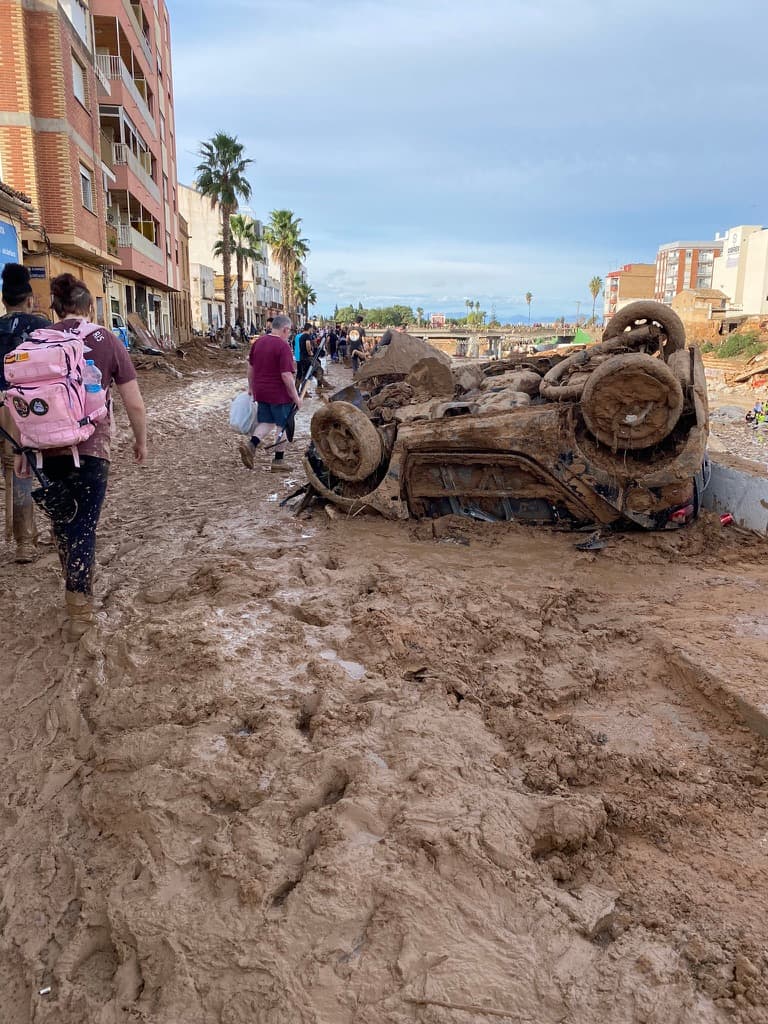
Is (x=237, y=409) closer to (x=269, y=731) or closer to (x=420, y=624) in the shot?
(x=420, y=624)

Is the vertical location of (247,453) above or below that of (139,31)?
below

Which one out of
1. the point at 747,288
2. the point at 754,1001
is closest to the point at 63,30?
the point at 754,1001

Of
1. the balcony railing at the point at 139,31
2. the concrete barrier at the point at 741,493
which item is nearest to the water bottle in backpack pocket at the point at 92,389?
the concrete barrier at the point at 741,493

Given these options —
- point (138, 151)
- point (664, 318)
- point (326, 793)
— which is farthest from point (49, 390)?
point (138, 151)

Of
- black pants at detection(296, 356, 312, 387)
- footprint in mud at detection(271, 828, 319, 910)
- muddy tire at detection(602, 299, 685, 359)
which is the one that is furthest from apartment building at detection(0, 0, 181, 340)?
footprint in mud at detection(271, 828, 319, 910)

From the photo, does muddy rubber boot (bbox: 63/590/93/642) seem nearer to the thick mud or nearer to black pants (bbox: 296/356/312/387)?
the thick mud

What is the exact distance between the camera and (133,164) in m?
26.4

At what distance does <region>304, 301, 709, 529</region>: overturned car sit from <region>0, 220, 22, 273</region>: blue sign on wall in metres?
10.4

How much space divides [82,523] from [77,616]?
51 cm

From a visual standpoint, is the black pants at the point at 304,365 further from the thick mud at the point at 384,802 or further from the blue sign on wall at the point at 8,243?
the thick mud at the point at 384,802

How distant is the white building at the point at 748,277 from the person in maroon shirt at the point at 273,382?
52087mm

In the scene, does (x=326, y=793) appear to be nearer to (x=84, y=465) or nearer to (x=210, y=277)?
(x=84, y=465)

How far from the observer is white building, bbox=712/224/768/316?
54.8 m

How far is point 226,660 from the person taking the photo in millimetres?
3436
